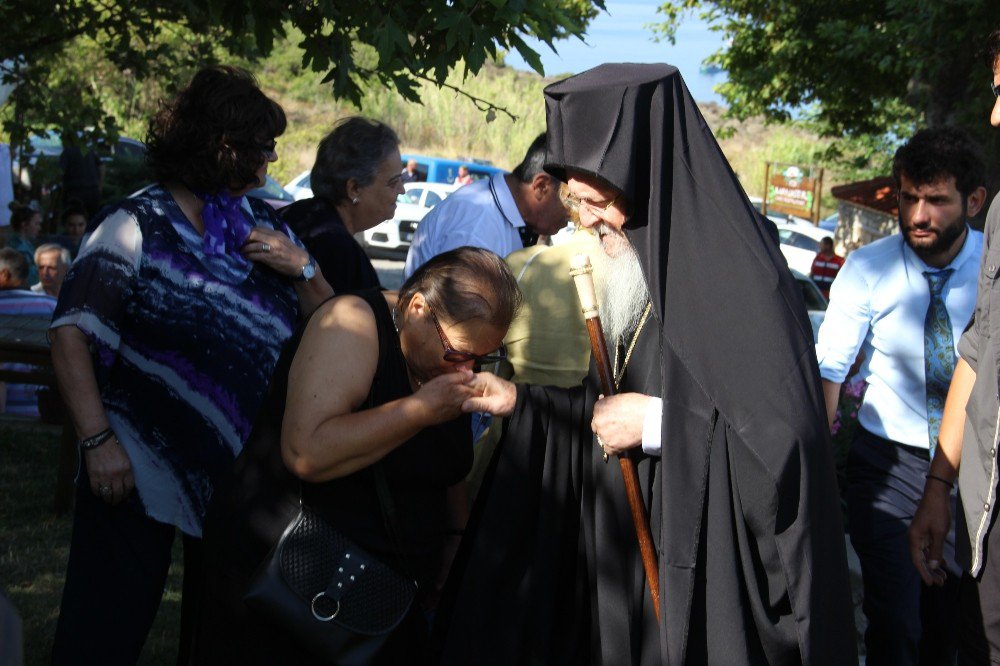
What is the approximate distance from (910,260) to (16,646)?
329 centimetres

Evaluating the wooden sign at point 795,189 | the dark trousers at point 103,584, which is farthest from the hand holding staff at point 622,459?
the wooden sign at point 795,189

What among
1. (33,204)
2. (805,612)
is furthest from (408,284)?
(33,204)

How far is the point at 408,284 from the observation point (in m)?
2.92

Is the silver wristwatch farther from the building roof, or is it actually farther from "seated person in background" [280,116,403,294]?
the building roof

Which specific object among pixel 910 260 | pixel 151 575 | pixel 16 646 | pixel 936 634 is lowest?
pixel 936 634

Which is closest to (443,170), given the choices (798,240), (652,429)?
(798,240)

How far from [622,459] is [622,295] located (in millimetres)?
527

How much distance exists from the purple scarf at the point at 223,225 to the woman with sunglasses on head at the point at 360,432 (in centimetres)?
71

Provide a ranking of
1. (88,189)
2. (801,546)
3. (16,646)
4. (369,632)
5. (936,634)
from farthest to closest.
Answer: (88,189)
(936,634)
(369,632)
(801,546)
(16,646)

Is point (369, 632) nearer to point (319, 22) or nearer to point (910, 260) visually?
point (910, 260)

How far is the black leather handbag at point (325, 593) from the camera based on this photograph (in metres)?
2.71

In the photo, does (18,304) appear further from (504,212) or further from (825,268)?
(825,268)

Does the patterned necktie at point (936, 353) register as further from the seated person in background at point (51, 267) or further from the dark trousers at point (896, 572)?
the seated person in background at point (51, 267)

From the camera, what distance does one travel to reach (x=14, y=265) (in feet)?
25.7
